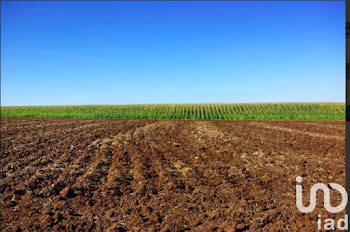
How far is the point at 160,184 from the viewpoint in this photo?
6.56m

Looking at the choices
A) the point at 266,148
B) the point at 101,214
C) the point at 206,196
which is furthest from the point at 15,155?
the point at 266,148

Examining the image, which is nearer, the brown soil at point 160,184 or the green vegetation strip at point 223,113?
the brown soil at point 160,184

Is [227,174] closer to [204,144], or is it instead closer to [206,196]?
[206,196]

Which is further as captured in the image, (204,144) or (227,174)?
(204,144)

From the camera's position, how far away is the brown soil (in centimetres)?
482

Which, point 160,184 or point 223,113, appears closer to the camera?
point 160,184

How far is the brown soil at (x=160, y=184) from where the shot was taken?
482 centimetres

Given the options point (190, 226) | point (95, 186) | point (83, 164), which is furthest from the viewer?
point (83, 164)

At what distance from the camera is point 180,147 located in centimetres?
1080

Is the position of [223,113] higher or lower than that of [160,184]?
higher

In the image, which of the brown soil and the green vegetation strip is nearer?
the brown soil

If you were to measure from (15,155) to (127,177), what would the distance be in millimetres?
5027

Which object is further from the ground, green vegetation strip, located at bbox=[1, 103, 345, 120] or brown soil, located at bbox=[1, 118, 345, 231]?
green vegetation strip, located at bbox=[1, 103, 345, 120]

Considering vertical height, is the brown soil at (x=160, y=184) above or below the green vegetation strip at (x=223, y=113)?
below
